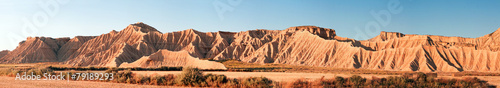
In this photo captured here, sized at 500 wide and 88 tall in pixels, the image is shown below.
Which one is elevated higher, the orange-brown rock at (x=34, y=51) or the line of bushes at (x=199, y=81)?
the orange-brown rock at (x=34, y=51)

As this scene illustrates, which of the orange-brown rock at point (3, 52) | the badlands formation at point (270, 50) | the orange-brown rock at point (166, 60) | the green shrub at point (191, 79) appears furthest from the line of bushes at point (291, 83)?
the orange-brown rock at point (3, 52)

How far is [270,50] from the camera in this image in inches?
3113

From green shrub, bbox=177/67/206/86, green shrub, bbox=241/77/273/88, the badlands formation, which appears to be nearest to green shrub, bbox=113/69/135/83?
green shrub, bbox=177/67/206/86

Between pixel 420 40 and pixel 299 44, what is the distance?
2222 cm

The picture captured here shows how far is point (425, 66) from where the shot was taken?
50656mm

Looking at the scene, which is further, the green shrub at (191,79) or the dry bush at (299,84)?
the green shrub at (191,79)

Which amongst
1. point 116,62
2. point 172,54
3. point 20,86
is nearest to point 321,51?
point 172,54

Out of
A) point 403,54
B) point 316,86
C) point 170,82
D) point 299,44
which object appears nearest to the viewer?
point 316,86

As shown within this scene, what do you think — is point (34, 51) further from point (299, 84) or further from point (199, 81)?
point (299, 84)

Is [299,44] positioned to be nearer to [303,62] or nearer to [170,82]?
[303,62]

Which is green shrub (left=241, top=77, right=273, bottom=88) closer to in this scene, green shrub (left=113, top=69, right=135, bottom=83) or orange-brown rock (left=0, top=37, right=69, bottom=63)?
green shrub (left=113, top=69, right=135, bottom=83)

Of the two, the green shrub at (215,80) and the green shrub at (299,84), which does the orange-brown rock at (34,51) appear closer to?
the green shrub at (215,80)

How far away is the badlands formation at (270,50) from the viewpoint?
175 ft

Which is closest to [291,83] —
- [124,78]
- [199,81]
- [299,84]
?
[299,84]
